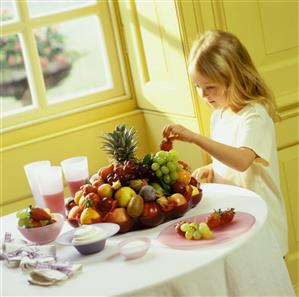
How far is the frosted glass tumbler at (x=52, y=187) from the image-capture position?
2043 mm

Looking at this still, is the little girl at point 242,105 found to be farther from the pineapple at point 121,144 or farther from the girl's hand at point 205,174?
the pineapple at point 121,144

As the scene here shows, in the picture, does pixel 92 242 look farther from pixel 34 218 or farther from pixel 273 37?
pixel 273 37

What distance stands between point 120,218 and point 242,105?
67 cm

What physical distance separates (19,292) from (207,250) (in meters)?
0.47

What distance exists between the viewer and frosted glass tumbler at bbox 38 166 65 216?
204cm

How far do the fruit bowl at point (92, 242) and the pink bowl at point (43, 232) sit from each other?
0.25 ft

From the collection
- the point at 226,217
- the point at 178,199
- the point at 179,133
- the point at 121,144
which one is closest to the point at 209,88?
the point at 179,133

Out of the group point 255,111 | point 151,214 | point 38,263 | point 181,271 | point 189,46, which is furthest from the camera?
point 189,46

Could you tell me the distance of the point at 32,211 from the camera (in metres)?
1.82

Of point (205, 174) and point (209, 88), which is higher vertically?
point (209, 88)

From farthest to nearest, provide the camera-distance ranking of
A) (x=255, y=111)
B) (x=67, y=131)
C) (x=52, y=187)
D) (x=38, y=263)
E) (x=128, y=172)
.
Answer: (x=67, y=131)
(x=255, y=111)
(x=52, y=187)
(x=128, y=172)
(x=38, y=263)

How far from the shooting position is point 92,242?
1690 mm

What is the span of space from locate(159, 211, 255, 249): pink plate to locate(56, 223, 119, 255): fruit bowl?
5.2 inches

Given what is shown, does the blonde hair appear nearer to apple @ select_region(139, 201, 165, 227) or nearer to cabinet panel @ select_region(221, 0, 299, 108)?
cabinet panel @ select_region(221, 0, 299, 108)
